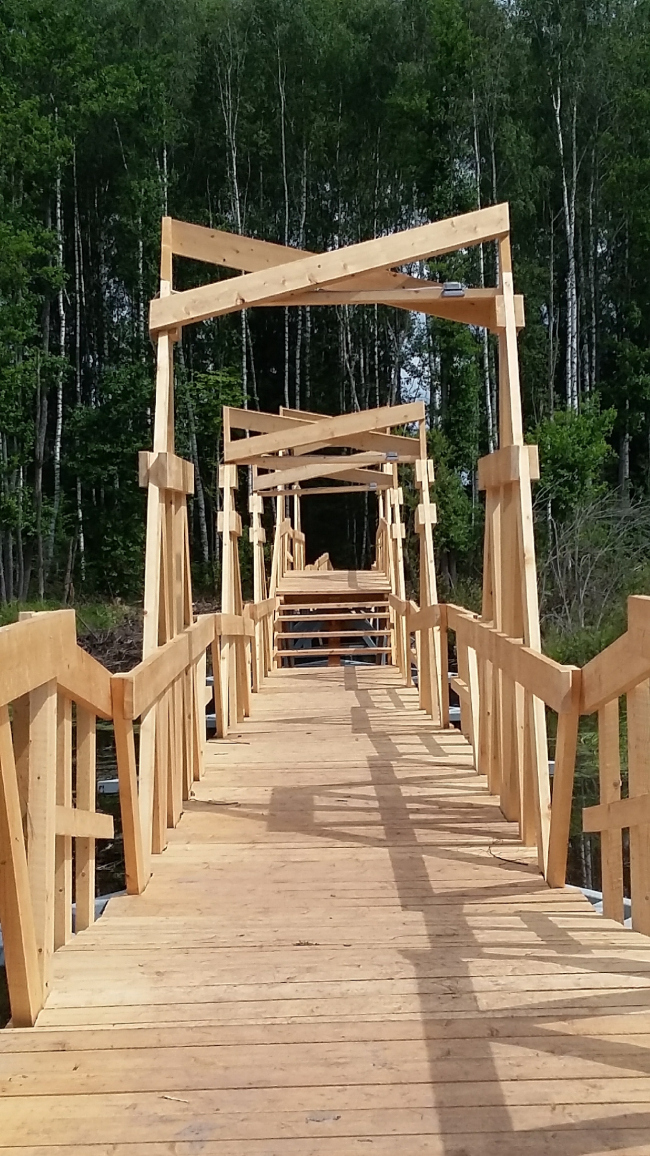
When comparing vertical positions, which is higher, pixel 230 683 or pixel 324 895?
pixel 230 683

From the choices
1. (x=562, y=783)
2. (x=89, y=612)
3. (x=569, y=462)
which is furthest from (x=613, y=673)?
(x=89, y=612)

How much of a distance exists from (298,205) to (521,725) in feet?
80.4

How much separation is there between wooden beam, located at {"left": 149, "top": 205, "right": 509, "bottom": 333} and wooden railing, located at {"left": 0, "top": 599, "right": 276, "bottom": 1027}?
1568 mm

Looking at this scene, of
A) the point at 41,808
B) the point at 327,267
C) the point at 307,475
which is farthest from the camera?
the point at 307,475

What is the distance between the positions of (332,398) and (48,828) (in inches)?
1005

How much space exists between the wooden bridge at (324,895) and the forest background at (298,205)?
50.5ft

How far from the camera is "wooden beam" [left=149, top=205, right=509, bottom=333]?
4613 mm

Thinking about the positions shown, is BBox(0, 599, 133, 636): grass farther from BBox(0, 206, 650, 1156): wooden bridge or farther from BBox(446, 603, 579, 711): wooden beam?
BBox(446, 603, 579, 711): wooden beam

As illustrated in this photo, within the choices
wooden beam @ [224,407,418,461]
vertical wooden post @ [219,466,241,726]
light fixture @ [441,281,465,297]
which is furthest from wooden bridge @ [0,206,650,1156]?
wooden beam @ [224,407,418,461]

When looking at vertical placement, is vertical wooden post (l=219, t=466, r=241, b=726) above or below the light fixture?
below

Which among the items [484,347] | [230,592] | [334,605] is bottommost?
[334,605]

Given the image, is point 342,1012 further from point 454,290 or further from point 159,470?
point 454,290

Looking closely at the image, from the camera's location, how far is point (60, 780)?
9.79 feet

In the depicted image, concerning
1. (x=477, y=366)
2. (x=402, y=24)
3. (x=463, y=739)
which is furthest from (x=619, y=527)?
(x=402, y=24)
